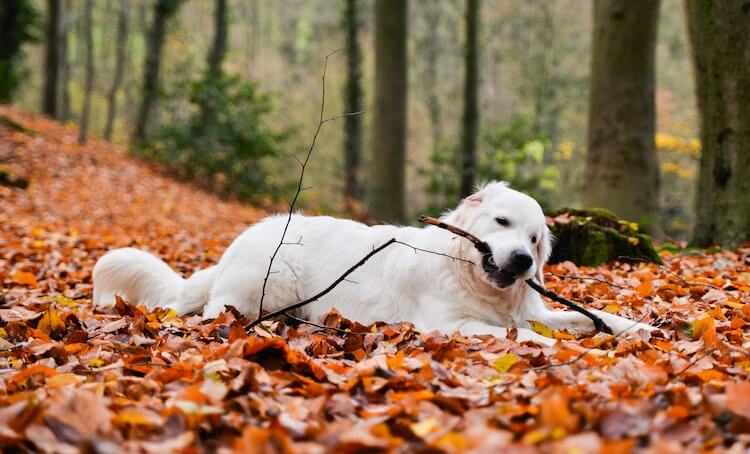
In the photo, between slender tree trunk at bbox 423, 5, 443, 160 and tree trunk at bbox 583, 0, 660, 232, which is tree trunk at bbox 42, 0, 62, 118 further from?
slender tree trunk at bbox 423, 5, 443, 160

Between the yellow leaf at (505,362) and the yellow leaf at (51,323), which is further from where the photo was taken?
the yellow leaf at (51,323)

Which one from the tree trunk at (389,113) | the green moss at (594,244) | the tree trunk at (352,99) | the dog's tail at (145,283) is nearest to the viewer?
the dog's tail at (145,283)

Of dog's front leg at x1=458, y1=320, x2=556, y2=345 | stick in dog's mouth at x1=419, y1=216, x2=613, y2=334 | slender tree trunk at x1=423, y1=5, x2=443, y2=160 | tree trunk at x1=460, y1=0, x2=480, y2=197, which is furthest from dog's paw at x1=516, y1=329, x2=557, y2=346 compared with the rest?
slender tree trunk at x1=423, y1=5, x2=443, y2=160

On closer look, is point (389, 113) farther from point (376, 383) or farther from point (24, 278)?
point (376, 383)

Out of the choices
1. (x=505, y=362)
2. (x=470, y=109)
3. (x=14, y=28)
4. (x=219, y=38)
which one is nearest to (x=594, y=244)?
(x=505, y=362)

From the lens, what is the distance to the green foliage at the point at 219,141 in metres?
18.4

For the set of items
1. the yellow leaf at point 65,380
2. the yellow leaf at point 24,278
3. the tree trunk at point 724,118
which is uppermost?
the tree trunk at point 724,118

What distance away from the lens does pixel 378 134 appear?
13430mm

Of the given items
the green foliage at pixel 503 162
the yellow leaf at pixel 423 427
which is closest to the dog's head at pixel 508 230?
the yellow leaf at pixel 423 427

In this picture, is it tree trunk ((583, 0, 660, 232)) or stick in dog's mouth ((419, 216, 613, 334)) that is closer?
stick in dog's mouth ((419, 216, 613, 334))

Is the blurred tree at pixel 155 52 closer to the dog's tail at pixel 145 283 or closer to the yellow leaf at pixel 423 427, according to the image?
the dog's tail at pixel 145 283

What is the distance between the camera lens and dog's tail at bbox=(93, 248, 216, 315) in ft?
16.1

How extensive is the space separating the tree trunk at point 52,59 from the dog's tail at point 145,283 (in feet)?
52.5

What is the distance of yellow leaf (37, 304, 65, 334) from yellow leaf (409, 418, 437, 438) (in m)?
2.57
